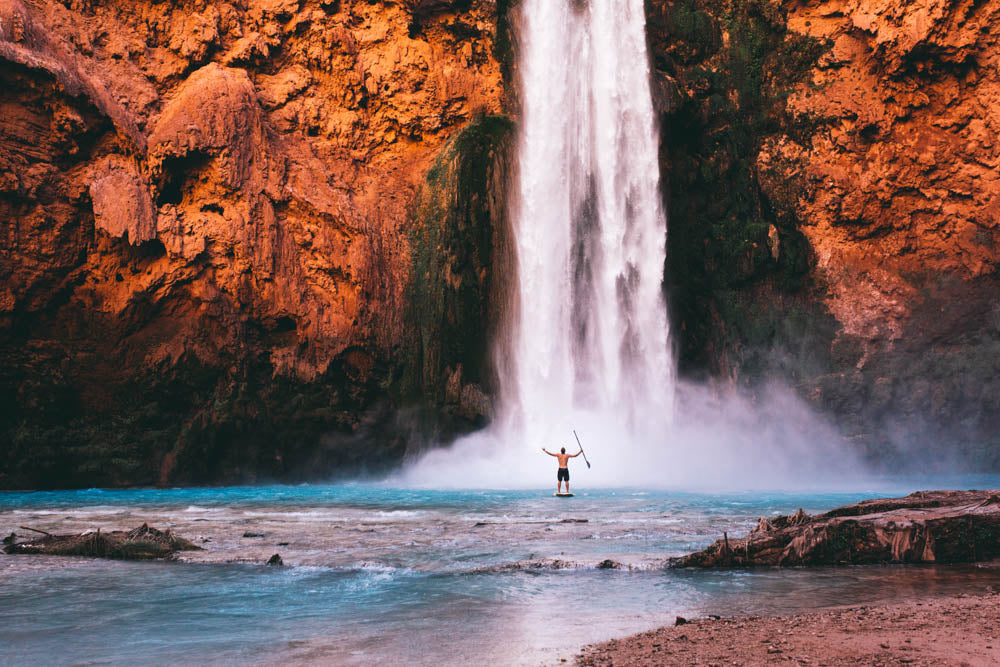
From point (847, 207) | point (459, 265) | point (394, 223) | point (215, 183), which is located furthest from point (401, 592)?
point (847, 207)

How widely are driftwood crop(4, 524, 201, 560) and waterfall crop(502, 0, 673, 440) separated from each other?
20478 mm

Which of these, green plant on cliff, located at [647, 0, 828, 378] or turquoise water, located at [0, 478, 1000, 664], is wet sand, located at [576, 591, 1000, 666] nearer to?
turquoise water, located at [0, 478, 1000, 664]

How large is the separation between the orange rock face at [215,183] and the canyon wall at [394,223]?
0.37 ft

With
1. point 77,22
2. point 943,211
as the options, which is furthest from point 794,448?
point 77,22

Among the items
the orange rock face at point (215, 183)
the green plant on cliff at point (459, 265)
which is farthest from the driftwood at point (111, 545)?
the green plant on cliff at point (459, 265)

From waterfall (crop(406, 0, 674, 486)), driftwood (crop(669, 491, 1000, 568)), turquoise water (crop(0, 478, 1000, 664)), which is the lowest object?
turquoise water (crop(0, 478, 1000, 664))

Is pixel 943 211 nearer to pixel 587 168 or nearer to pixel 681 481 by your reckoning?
pixel 587 168

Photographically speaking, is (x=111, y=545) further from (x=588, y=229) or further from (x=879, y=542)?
(x=588, y=229)

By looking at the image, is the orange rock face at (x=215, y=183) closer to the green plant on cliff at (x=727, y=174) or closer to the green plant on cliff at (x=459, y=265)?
the green plant on cliff at (x=459, y=265)

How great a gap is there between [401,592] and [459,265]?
24881mm

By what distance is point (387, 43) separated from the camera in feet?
114

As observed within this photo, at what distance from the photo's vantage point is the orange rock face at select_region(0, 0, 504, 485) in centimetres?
2898

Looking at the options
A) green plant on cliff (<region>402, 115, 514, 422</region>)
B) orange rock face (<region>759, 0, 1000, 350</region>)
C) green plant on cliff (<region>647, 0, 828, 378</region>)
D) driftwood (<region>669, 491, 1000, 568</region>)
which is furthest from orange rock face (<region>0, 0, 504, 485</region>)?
driftwood (<region>669, 491, 1000, 568</region>)

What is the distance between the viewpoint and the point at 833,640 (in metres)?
4.92
